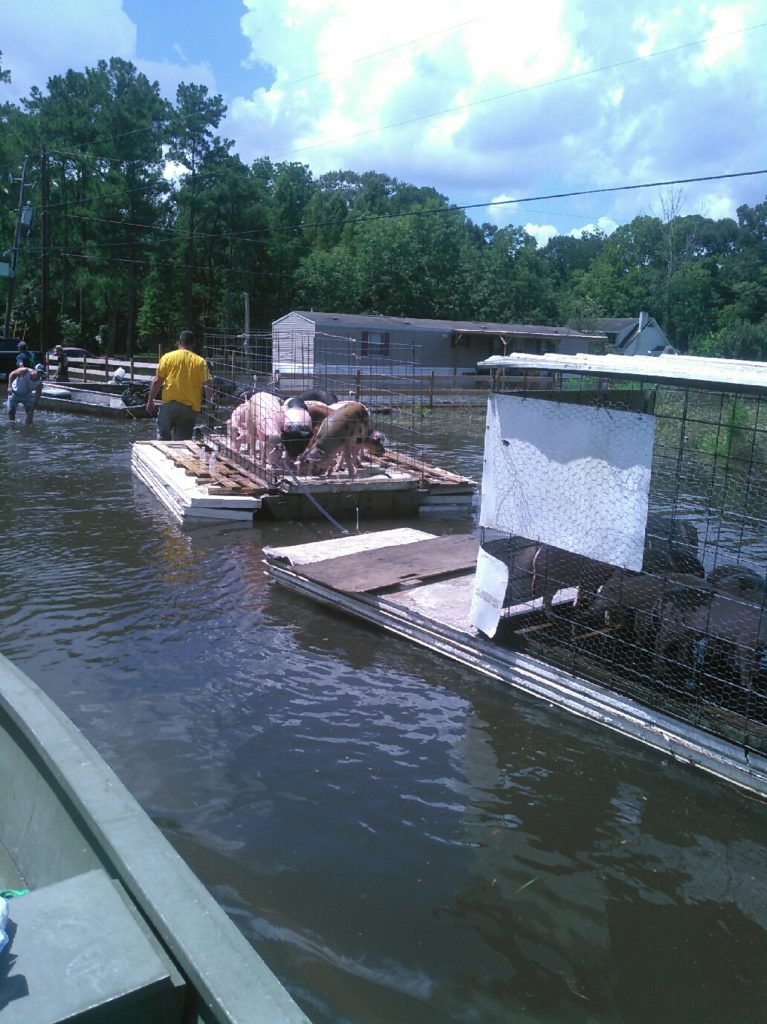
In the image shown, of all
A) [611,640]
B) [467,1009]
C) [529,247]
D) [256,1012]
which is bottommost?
[467,1009]

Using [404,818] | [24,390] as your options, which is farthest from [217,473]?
[24,390]

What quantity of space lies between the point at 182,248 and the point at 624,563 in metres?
46.8

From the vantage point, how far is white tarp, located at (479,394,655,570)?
5184 millimetres

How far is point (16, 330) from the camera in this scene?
47.1 m

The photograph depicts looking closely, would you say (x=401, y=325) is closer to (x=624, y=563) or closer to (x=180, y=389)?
(x=180, y=389)

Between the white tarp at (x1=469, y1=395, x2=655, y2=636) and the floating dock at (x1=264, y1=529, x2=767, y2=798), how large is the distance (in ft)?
1.62

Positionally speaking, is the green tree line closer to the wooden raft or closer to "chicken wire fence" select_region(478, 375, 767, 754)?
the wooden raft

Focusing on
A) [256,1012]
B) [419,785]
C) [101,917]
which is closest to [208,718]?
[419,785]

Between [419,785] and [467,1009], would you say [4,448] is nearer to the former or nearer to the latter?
[419,785]

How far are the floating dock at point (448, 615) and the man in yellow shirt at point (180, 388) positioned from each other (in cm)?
539

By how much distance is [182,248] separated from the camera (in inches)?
1866

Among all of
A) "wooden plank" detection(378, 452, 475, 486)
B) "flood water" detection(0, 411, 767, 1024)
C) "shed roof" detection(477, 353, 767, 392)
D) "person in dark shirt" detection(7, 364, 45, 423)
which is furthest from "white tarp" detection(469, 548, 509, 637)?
"person in dark shirt" detection(7, 364, 45, 423)

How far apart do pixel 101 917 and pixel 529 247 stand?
6081 centimetres

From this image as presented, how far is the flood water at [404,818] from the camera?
11.9ft
